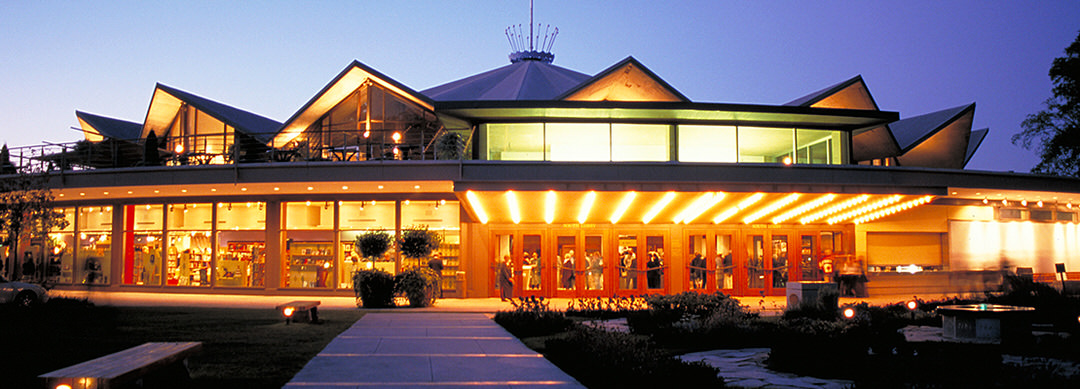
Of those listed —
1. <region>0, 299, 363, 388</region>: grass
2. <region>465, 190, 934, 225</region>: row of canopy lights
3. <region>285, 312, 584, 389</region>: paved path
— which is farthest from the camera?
<region>465, 190, 934, 225</region>: row of canopy lights

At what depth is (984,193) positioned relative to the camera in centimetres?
2577

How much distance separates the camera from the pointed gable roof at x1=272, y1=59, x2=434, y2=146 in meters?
27.1

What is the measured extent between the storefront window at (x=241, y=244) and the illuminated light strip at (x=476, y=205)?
7.59 m

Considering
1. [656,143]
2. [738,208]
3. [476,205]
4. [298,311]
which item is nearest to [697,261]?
[738,208]

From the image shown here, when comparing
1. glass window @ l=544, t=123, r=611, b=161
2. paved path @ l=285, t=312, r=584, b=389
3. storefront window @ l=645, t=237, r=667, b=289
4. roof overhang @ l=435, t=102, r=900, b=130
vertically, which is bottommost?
paved path @ l=285, t=312, r=584, b=389

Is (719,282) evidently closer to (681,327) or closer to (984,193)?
(984,193)

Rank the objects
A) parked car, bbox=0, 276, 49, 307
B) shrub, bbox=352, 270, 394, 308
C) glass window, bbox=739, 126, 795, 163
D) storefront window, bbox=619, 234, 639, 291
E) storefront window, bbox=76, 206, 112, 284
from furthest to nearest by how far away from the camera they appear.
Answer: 1. storefront window, bbox=76, 206, 112, 284
2. storefront window, bbox=619, 234, 639, 291
3. glass window, bbox=739, 126, 795, 163
4. shrub, bbox=352, 270, 394, 308
5. parked car, bbox=0, 276, 49, 307

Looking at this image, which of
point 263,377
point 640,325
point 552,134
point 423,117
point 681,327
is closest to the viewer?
point 263,377

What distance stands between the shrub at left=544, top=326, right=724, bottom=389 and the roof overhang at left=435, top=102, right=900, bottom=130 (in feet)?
38.1

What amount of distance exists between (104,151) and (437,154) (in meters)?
13.7

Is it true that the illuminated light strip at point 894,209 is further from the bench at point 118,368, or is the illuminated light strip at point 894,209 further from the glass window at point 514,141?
the bench at point 118,368

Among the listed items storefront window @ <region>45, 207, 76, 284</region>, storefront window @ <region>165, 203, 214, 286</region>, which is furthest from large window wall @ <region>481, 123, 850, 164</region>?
storefront window @ <region>45, 207, 76, 284</region>

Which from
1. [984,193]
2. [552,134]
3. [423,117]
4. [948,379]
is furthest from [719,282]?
[948,379]

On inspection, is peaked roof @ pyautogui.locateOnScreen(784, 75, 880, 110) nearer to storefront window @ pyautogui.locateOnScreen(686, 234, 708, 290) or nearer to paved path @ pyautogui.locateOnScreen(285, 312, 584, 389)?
storefront window @ pyautogui.locateOnScreen(686, 234, 708, 290)
